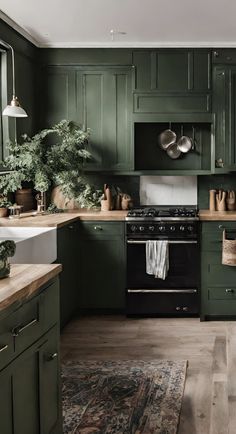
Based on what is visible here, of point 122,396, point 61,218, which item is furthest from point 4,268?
point 61,218

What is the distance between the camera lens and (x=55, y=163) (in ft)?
19.4

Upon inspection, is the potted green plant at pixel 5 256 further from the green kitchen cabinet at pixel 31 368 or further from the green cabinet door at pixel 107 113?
the green cabinet door at pixel 107 113

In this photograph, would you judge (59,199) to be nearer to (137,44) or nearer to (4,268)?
(137,44)

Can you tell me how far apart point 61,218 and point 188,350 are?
1.57m

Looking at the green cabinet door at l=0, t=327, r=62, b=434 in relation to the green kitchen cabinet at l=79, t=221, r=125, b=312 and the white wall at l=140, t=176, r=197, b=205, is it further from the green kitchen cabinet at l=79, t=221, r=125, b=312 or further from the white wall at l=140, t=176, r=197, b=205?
the white wall at l=140, t=176, r=197, b=205

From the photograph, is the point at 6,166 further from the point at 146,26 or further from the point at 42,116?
the point at 146,26

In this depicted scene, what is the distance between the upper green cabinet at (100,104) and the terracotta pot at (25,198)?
631mm

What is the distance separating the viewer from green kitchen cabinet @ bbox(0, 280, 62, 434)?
7.40ft

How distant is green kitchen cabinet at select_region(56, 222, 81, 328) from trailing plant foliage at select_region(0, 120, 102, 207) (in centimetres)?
44

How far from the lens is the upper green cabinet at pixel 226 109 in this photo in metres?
6.17

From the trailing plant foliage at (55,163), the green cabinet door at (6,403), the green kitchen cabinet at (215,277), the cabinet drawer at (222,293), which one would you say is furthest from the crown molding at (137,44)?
the green cabinet door at (6,403)

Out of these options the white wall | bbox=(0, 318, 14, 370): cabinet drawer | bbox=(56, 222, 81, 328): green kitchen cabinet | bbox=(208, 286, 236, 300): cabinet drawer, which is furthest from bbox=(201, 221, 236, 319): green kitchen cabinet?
bbox=(0, 318, 14, 370): cabinet drawer

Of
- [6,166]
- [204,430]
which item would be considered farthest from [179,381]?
[6,166]

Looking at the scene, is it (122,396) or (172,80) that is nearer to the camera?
(122,396)
